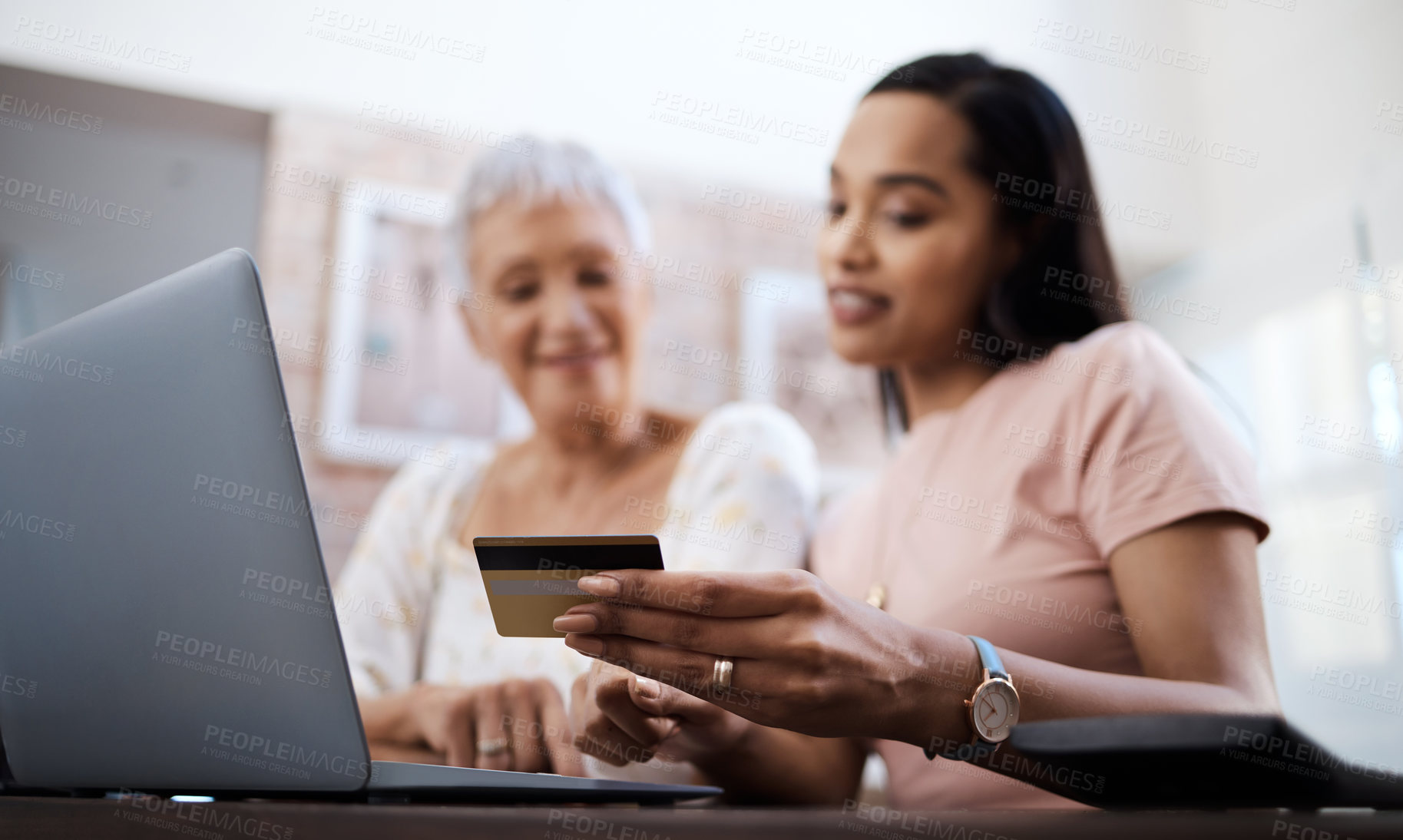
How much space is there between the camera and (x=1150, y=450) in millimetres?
983

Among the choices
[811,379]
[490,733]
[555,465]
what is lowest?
[490,733]

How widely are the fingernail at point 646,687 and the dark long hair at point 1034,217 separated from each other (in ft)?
2.41

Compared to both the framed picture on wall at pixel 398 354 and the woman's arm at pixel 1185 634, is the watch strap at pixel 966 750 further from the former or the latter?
the framed picture on wall at pixel 398 354

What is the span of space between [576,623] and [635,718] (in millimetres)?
187

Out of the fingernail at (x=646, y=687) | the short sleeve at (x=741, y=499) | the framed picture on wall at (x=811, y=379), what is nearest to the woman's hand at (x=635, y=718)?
the fingernail at (x=646, y=687)

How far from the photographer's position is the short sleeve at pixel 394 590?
1.42 m

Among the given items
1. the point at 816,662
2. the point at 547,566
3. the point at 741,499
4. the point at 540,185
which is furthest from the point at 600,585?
the point at 540,185

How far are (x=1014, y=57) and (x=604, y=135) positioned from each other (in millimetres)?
1421

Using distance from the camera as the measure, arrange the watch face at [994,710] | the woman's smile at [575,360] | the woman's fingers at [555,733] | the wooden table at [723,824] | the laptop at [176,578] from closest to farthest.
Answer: the wooden table at [723,824]
the laptop at [176,578]
the watch face at [994,710]
the woman's fingers at [555,733]
the woman's smile at [575,360]

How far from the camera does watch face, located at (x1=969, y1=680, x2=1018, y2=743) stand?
670 millimetres

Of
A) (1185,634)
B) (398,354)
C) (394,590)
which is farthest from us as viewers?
(398,354)

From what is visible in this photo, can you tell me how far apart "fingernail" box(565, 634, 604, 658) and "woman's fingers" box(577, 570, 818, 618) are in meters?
0.04

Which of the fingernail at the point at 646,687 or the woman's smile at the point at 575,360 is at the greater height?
the woman's smile at the point at 575,360

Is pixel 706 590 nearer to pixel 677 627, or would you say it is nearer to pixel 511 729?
pixel 677 627
